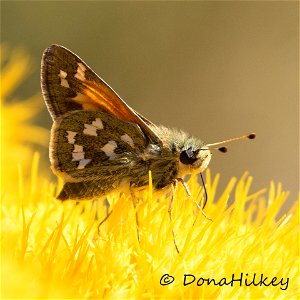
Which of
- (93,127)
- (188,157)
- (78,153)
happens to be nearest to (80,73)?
(93,127)

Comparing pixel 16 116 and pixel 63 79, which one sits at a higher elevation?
pixel 63 79

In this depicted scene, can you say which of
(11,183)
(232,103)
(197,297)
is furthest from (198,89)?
(197,297)

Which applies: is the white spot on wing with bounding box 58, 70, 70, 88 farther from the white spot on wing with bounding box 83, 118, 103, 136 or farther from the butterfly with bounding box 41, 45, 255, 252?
the white spot on wing with bounding box 83, 118, 103, 136

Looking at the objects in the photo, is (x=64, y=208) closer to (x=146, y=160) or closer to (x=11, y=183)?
(x=146, y=160)

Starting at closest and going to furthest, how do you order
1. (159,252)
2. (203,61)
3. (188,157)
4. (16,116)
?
(159,252)
(188,157)
(16,116)
(203,61)

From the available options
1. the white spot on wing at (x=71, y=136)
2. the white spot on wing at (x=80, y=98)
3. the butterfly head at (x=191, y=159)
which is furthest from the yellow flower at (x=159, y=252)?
the white spot on wing at (x=80, y=98)

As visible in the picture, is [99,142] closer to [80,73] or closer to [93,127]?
[93,127]

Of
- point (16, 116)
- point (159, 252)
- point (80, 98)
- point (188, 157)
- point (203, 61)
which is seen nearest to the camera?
point (159, 252)
